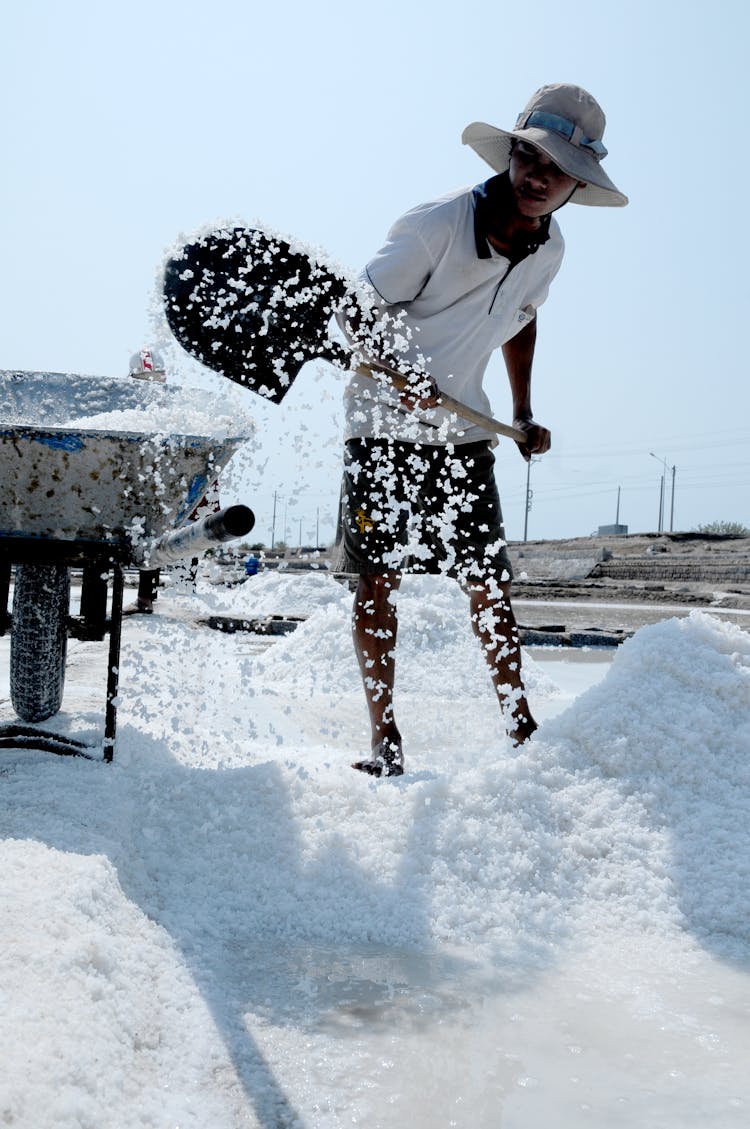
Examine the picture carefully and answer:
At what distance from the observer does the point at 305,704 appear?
11.1 feet

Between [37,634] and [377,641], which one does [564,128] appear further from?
[37,634]

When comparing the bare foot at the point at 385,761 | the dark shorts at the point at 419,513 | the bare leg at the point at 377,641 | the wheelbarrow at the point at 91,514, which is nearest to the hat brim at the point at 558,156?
the dark shorts at the point at 419,513

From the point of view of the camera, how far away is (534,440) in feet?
9.12

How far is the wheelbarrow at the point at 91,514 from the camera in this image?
2.07 m

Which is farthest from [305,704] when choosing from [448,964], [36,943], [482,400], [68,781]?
[36,943]

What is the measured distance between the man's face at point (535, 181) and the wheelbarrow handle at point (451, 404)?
527mm

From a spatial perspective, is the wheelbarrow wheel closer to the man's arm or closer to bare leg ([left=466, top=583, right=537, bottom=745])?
bare leg ([left=466, top=583, right=537, bottom=745])

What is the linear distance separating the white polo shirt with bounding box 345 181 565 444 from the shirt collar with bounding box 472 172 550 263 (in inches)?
0.7

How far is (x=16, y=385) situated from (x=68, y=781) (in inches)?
51.1

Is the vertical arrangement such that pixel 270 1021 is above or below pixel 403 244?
below

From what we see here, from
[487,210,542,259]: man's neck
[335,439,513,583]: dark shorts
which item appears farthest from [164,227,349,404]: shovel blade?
[487,210,542,259]: man's neck

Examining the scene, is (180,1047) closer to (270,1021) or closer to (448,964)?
(270,1021)

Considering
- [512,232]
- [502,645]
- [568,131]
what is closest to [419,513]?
[502,645]

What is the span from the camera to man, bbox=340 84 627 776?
2383mm
